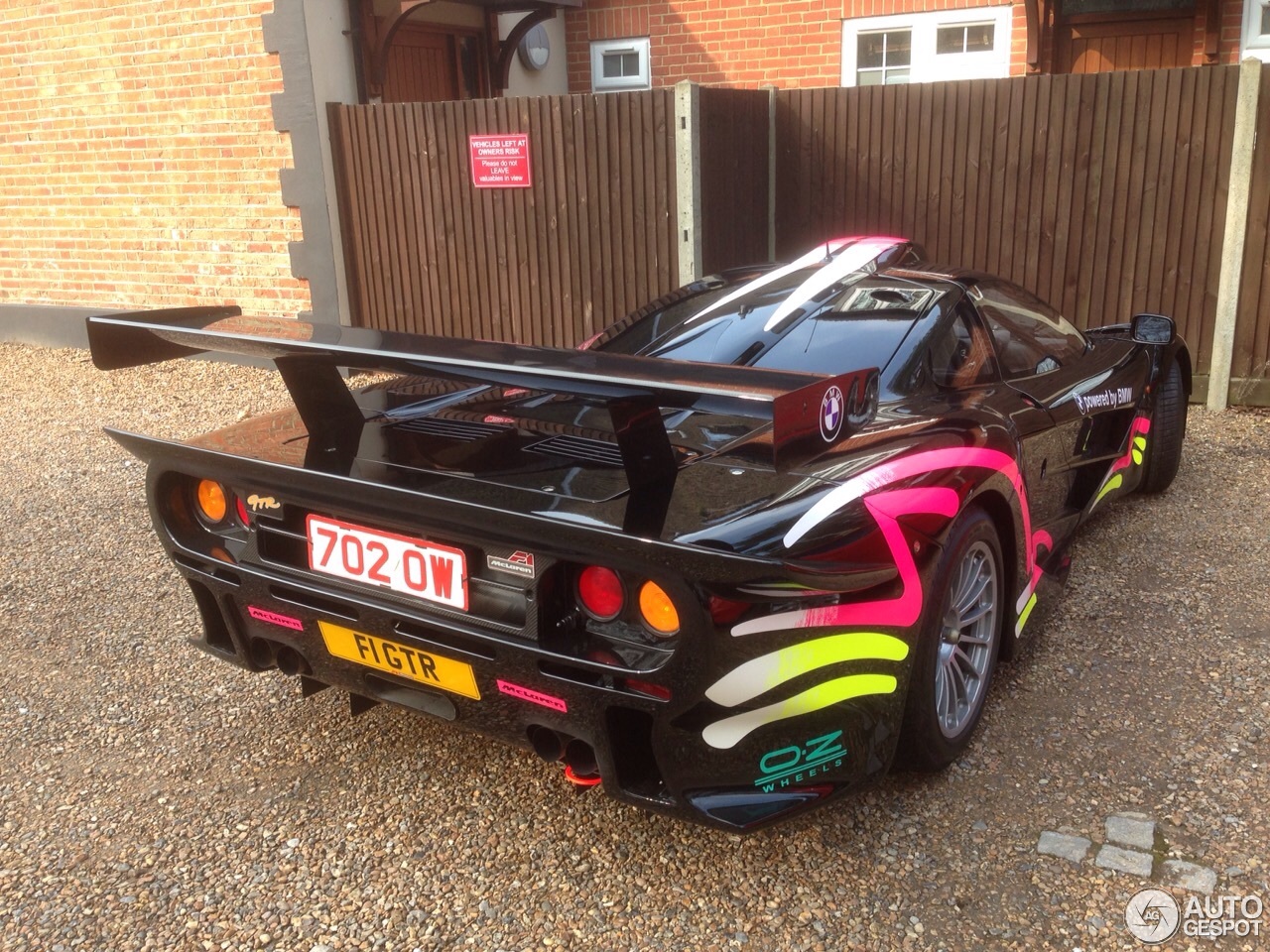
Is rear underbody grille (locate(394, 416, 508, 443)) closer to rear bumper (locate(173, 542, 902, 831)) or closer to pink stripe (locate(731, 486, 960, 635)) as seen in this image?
rear bumper (locate(173, 542, 902, 831))

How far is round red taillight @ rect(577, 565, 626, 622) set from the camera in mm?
2244

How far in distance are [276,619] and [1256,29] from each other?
9113mm

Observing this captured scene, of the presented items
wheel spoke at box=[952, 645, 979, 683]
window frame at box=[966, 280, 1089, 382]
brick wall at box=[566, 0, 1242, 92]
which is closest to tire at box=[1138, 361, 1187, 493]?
window frame at box=[966, 280, 1089, 382]

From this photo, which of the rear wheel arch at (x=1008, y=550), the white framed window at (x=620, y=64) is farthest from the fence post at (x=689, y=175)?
the rear wheel arch at (x=1008, y=550)

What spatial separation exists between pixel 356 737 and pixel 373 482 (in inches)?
42.4

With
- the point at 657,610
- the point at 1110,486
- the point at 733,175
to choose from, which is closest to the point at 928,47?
the point at 733,175

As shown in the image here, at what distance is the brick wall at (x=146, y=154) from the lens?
8.23m

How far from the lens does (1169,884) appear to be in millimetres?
2379

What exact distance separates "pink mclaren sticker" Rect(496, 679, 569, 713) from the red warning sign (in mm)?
5914

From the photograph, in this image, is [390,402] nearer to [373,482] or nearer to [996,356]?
[373,482]

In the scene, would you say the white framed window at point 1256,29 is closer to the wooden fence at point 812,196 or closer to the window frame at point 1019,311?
the wooden fence at point 812,196

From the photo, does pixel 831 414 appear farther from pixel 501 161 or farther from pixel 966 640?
pixel 501 161

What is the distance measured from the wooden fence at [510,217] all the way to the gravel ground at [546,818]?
4315 mm

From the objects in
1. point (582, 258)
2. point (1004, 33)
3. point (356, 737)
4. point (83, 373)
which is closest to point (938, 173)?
point (582, 258)
